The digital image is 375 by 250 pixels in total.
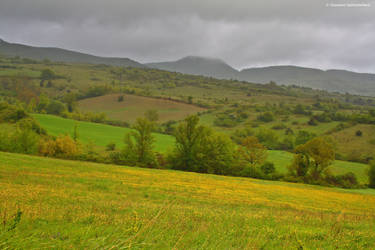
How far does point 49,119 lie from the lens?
94250 mm

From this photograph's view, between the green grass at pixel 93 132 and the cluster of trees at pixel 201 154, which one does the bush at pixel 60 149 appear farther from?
the green grass at pixel 93 132

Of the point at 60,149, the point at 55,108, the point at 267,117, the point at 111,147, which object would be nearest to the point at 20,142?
the point at 60,149

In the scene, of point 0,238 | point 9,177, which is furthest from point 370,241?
point 9,177

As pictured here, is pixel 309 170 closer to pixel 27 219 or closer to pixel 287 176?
pixel 287 176

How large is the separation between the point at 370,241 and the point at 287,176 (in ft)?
166

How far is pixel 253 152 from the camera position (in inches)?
2336

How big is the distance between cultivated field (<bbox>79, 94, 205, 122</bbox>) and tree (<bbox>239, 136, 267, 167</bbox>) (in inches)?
3020

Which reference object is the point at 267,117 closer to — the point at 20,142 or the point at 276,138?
the point at 276,138

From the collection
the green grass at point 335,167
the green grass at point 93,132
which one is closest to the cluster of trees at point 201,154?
the green grass at point 335,167

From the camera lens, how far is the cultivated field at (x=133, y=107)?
137250 millimetres

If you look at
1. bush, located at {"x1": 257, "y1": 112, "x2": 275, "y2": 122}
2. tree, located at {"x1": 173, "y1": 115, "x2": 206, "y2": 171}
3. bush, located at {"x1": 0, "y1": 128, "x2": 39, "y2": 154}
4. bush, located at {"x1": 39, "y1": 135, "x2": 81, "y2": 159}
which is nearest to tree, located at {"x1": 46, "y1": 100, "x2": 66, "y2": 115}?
bush, located at {"x1": 0, "y1": 128, "x2": 39, "y2": 154}

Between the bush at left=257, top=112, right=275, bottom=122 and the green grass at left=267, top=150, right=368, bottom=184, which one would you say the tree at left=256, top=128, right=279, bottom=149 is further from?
the bush at left=257, top=112, right=275, bottom=122

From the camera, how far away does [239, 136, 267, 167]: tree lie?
193 feet

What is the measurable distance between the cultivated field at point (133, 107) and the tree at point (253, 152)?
3020 inches
